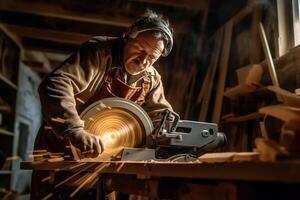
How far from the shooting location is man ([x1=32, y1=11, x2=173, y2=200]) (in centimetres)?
213

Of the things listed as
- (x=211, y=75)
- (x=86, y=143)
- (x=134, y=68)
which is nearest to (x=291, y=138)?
(x=86, y=143)

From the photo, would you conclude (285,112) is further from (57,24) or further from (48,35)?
(48,35)

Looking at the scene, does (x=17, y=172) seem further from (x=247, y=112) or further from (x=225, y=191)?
(x=225, y=191)

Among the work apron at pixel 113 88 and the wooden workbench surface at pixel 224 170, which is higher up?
the work apron at pixel 113 88

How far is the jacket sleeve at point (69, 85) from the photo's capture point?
200 centimetres

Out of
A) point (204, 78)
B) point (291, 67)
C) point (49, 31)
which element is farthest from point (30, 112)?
point (291, 67)

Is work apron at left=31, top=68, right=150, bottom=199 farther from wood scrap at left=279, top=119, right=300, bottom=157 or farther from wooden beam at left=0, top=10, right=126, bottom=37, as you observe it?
wooden beam at left=0, top=10, right=126, bottom=37

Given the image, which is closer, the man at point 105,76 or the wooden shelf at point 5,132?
the man at point 105,76

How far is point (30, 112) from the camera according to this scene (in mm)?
7332

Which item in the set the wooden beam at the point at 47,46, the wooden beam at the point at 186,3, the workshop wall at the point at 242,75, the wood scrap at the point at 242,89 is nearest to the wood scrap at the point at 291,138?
the workshop wall at the point at 242,75

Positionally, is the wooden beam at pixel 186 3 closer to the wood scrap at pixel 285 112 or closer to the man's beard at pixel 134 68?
the man's beard at pixel 134 68

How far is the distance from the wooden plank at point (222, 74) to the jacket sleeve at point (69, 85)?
1.60m

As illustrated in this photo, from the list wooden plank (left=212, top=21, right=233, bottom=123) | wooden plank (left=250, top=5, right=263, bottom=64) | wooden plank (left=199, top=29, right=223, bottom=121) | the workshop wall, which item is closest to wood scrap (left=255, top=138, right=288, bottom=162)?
the workshop wall

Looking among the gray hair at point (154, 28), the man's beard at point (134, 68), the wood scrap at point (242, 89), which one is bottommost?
the wood scrap at point (242, 89)
